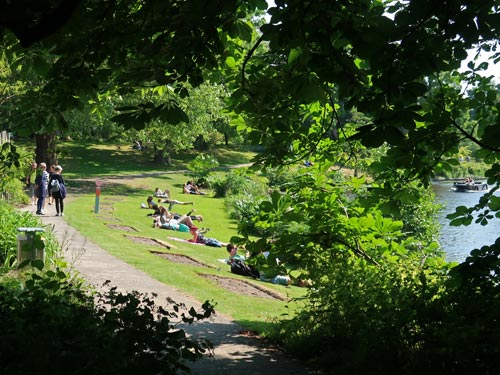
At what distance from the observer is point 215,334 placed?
8125mm

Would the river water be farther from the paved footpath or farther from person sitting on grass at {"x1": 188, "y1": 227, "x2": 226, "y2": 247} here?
the paved footpath

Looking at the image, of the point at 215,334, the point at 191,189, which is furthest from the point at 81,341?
the point at 191,189

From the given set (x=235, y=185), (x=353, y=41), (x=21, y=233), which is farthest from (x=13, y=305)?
(x=235, y=185)

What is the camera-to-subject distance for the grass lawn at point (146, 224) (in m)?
11.1

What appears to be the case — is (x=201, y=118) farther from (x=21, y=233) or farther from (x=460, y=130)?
(x=460, y=130)

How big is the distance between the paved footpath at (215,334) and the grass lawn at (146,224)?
0.39 m

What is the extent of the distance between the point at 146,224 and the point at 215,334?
1353cm

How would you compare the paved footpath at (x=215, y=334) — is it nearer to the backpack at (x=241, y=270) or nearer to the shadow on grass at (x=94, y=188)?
the backpack at (x=241, y=270)

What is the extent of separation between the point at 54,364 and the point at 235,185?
30474 millimetres

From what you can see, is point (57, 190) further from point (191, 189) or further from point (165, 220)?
point (191, 189)

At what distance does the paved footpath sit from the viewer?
648cm

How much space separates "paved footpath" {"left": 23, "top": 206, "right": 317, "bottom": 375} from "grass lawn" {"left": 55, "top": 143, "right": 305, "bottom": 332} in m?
0.39

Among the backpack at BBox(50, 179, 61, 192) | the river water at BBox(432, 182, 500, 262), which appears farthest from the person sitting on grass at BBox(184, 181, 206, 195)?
the backpack at BBox(50, 179, 61, 192)

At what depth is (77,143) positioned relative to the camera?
5172 cm
